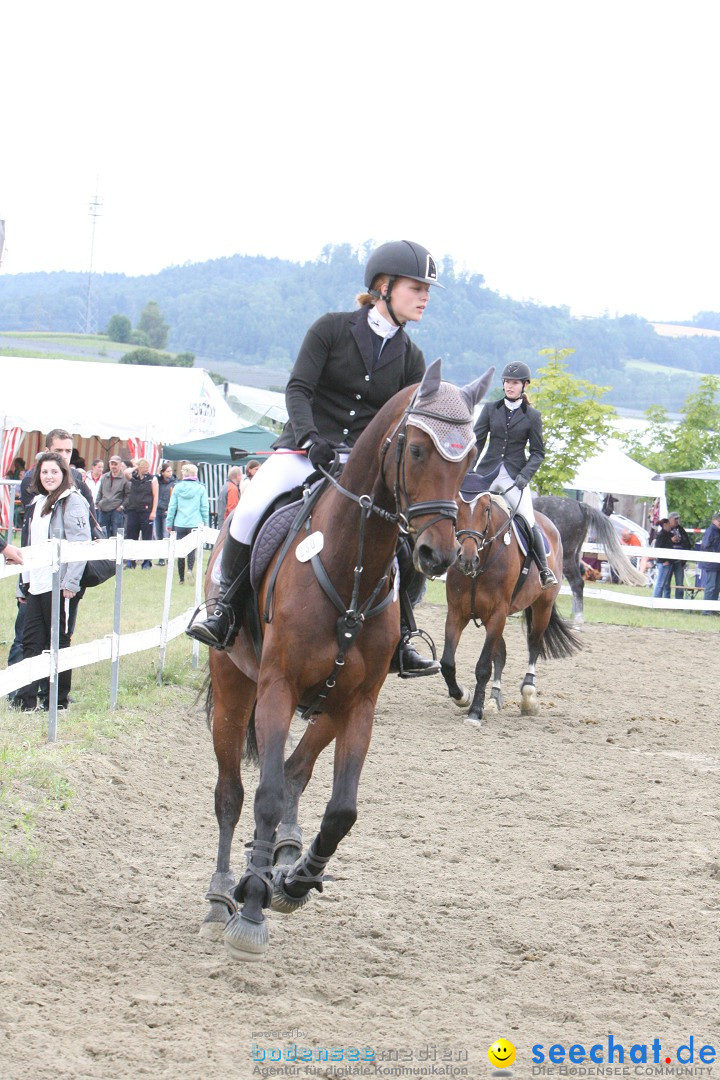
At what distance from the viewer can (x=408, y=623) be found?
5.99m

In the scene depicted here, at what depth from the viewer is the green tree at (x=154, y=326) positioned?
126 m

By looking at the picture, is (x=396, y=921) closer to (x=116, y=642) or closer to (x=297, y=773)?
(x=297, y=773)

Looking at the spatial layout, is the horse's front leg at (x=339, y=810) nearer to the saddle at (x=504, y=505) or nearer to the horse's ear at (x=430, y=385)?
the horse's ear at (x=430, y=385)

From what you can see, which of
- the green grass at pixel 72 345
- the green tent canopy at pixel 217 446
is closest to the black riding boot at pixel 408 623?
the green tent canopy at pixel 217 446

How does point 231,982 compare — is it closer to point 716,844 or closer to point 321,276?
point 716,844

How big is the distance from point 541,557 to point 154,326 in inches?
4807

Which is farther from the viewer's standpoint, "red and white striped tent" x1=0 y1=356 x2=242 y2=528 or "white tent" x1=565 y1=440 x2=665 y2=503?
"white tent" x1=565 y1=440 x2=665 y2=503

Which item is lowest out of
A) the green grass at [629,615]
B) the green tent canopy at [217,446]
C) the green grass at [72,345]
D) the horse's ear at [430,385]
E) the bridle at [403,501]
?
the green grass at [629,615]

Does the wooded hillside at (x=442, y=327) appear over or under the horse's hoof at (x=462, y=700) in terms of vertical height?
over

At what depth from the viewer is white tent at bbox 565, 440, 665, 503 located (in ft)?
116

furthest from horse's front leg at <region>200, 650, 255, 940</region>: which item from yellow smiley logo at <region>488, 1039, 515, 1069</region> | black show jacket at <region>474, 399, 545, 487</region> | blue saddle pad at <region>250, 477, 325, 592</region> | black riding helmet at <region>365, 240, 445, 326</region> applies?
black show jacket at <region>474, 399, 545, 487</region>

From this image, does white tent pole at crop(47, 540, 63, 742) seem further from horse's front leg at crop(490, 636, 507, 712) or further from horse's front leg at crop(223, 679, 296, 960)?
horse's front leg at crop(490, 636, 507, 712)

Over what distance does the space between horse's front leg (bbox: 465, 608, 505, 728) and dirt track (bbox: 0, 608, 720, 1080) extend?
1254mm

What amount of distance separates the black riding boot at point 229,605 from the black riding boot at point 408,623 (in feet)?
2.53
